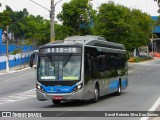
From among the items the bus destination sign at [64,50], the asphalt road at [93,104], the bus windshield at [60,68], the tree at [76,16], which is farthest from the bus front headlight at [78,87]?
the tree at [76,16]

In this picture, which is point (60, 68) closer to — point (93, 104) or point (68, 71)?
point (68, 71)

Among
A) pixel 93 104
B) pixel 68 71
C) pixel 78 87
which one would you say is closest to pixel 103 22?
pixel 93 104

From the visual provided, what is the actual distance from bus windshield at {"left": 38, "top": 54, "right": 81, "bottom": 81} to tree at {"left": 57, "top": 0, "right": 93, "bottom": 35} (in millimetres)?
26403

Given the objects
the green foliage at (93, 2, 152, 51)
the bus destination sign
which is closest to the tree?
the green foliage at (93, 2, 152, 51)

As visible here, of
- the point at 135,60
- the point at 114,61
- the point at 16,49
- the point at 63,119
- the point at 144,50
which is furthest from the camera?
the point at 144,50

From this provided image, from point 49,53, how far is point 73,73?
1.42 metres

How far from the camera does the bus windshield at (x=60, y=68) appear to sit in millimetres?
19688

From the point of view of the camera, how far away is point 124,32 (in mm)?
56500

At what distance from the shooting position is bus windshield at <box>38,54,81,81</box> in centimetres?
1969

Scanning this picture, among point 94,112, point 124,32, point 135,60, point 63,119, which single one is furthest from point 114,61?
point 135,60

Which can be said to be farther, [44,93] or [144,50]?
[144,50]

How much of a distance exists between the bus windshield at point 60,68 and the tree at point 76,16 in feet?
86.6

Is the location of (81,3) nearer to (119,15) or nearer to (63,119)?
(119,15)

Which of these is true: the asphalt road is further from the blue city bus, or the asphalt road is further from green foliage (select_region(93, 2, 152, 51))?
green foliage (select_region(93, 2, 152, 51))
